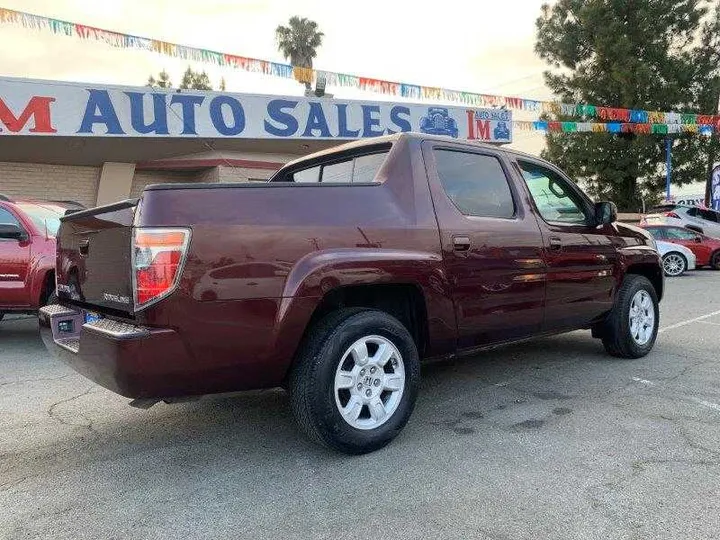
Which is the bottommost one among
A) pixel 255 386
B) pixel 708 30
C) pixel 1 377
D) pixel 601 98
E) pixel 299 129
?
pixel 1 377

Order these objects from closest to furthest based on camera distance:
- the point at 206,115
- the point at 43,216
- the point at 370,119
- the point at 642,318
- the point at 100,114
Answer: the point at 642,318 < the point at 43,216 < the point at 100,114 < the point at 206,115 < the point at 370,119

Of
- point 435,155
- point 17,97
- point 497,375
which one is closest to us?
point 435,155

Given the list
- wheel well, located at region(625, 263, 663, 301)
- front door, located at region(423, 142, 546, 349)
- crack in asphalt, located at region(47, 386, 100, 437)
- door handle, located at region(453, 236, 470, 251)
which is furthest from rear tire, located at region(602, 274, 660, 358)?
crack in asphalt, located at region(47, 386, 100, 437)

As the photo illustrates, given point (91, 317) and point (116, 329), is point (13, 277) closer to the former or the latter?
point (91, 317)

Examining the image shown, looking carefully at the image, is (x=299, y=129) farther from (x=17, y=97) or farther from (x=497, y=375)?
(x=497, y=375)

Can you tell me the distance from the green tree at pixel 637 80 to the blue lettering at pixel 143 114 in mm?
19856

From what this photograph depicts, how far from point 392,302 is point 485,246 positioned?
0.71 meters

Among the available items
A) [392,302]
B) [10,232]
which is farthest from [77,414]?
[10,232]

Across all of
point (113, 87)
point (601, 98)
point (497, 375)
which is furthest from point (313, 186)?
point (601, 98)

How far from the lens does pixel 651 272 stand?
222 inches

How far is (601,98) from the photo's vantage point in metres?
27.0

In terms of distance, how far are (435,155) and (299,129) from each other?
1036 cm

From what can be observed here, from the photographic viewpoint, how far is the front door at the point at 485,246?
12.0 feet

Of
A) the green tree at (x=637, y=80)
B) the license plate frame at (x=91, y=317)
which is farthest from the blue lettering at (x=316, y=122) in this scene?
the green tree at (x=637, y=80)
